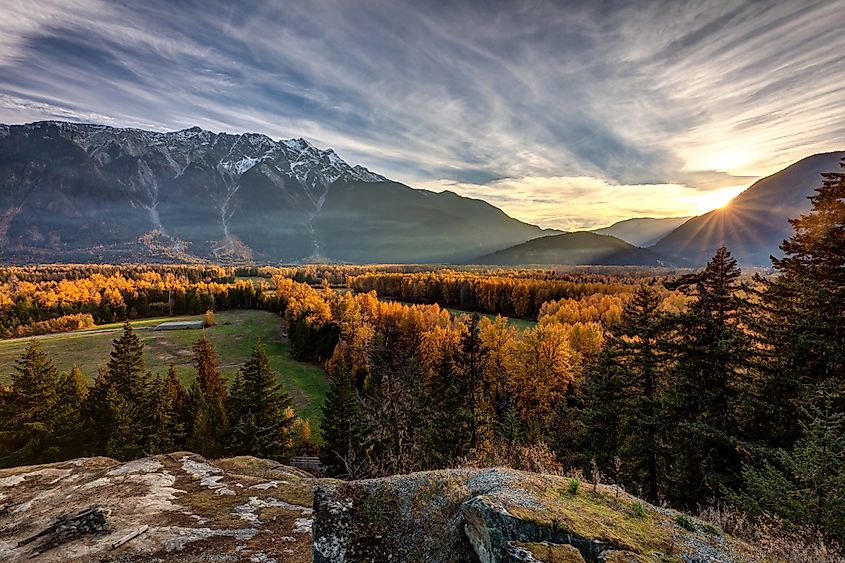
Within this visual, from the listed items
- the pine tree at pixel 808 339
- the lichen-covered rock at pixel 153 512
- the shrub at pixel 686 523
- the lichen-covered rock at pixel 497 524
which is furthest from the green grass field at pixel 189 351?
the shrub at pixel 686 523

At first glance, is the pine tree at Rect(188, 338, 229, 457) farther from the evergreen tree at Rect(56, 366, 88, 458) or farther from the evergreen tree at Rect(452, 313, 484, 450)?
the evergreen tree at Rect(452, 313, 484, 450)

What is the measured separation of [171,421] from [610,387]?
37.5 metres

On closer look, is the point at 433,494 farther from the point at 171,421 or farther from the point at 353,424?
the point at 171,421

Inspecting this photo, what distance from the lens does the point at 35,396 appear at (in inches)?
1254

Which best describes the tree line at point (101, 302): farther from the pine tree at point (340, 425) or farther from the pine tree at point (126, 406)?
the pine tree at point (340, 425)

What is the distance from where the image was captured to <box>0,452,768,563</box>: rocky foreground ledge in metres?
8.12

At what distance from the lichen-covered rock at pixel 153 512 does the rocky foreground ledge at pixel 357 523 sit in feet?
0.17

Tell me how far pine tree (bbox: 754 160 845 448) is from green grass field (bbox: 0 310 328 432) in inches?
1793

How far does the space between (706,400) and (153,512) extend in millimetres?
23423

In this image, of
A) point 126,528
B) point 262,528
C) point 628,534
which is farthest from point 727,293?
point 126,528

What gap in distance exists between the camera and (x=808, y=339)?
52.0ft

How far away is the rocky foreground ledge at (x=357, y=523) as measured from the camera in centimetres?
812

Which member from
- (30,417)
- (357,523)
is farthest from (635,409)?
(30,417)

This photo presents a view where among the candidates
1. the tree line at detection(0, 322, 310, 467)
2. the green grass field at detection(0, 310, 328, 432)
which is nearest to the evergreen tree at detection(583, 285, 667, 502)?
the tree line at detection(0, 322, 310, 467)
